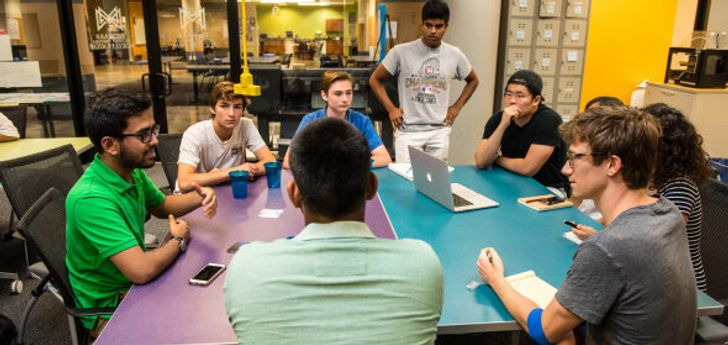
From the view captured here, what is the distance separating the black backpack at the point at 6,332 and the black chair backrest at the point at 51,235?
0.92 ft

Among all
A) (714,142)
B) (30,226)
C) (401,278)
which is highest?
(401,278)

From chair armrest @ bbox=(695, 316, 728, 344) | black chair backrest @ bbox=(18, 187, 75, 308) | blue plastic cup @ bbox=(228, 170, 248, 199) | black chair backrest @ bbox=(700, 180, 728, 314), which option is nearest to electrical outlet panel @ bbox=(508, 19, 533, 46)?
black chair backrest @ bbox=(700, 180, 728, 314)

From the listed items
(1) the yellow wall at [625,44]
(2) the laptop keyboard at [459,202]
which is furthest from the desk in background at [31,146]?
(1) the yellow wall at [625,44]

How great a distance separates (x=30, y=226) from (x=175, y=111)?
189 inches

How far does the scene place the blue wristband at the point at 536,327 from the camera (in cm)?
138

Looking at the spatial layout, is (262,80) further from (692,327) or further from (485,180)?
(692,327)

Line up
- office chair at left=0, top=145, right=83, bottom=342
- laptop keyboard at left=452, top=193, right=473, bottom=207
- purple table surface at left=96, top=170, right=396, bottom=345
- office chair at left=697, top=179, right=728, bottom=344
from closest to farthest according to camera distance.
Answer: purple table surface at left=96, top=170, right=396, bottom=345
office chair at left=697, top=179, right=728, bottom=344
office chair at left=0, top=145, right=83, bottom=342
laptop keyboard at left=452, top=193, right=473, bottom=207

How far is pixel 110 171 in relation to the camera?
70.6 inches

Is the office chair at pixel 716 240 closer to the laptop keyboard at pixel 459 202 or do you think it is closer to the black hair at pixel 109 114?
the laptop keyboard at pixel 459 202

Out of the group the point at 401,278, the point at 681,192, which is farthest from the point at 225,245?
the point at 681,192

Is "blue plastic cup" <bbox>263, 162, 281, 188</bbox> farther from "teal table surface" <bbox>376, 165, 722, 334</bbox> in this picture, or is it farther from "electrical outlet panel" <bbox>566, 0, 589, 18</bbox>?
"electrical outlet panel" <bbox>566, 0, 589, 18</bbox>

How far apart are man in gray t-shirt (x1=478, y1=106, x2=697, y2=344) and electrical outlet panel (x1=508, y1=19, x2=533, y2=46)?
349 cm

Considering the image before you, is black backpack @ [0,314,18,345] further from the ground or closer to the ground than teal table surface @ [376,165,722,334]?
closer to the ground

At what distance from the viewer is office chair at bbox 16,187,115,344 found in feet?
5.50
